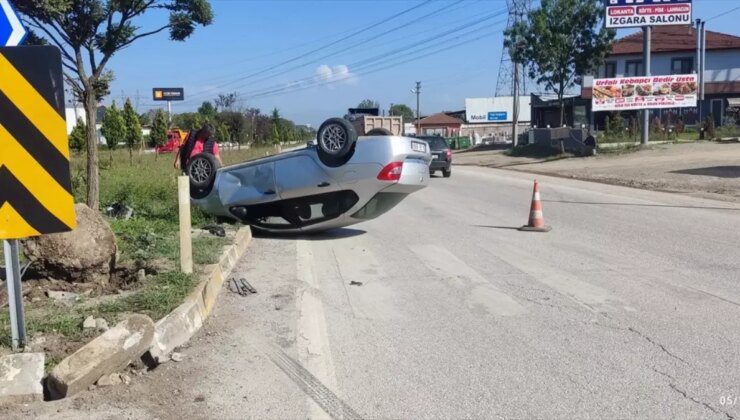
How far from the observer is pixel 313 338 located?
17.7 ft

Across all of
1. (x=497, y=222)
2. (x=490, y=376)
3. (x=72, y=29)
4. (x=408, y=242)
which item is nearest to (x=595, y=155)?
(x=497, y=222)

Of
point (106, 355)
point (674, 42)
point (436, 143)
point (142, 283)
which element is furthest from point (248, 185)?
point (674, 42)

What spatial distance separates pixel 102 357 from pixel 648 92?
33049 millimetres

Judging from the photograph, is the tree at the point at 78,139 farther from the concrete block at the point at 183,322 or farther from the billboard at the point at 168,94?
the billboard at the point at 168,94

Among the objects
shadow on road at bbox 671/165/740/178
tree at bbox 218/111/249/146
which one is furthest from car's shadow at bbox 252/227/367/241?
tree at bbox 218/111/249/146

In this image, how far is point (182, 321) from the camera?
17.2 feet

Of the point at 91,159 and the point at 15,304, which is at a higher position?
the point at 91,159

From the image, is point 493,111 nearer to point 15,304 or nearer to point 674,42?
point 674,42

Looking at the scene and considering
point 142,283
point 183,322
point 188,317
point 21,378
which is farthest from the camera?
point 142,283

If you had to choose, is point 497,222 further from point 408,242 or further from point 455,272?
Answer: point 455,272

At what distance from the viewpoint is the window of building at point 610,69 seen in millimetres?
51531

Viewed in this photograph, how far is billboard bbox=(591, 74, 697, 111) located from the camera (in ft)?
106

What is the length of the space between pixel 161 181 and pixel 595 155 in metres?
23.8

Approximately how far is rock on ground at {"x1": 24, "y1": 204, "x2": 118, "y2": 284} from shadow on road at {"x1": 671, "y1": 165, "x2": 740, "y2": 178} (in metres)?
19.0
